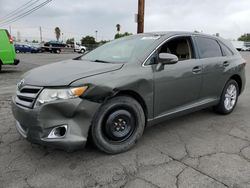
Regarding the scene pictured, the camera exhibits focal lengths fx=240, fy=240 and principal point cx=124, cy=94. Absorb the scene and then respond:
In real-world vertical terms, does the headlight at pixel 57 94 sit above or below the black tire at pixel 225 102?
above

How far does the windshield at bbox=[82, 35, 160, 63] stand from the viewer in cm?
341

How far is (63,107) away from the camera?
2605 millimetres

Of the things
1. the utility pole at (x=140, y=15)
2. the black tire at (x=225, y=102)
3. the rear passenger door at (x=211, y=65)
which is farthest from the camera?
the utility pole at (x=140, y=15)

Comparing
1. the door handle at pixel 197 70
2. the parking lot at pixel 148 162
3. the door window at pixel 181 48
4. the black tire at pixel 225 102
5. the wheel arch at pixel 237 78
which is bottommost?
the parking lot at pixel 148 162

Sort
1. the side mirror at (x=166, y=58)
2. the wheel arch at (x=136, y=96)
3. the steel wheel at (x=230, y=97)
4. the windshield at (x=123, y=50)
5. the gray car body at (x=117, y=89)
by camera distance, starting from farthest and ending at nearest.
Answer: the steel wheel at (x=230, y=97) < the windshield at (x=123, y=50) < the side mirror at (x=166, y=58) < the wheel arch at (x=136, y=96) < the gray car body at (x=117, y=89)

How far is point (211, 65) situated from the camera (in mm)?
4141

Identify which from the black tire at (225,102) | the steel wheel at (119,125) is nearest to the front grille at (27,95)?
the steel wheel at (119,125)

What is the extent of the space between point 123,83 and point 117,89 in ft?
0.38

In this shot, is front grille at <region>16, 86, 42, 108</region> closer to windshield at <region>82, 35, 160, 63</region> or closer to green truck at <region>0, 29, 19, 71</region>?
windshield at <region>82, 35, 160, 63</region>

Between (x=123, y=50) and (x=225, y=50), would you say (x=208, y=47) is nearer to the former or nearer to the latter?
(x=225, y=50)

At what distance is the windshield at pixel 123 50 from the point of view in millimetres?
3410

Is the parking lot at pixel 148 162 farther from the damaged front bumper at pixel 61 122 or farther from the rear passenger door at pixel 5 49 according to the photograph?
the rear passenger door at pixel 5 49

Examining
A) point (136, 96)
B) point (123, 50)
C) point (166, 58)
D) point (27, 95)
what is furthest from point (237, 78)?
point (27, 95)

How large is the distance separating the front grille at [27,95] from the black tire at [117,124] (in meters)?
0.71
